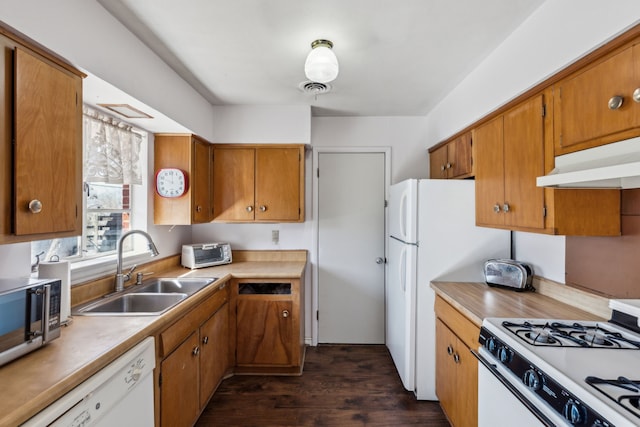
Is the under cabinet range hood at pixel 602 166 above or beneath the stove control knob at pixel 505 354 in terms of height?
above

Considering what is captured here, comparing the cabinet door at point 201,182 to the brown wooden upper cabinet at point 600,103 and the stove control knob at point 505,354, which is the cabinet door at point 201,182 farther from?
the brown wooden upper cabinet at point 600,103

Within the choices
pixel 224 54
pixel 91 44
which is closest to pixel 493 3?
pixel 224 54

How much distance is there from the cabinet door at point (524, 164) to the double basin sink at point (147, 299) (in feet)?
6.45

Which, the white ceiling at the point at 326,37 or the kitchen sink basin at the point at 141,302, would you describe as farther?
the kitchen sink basin at the point at 141,302

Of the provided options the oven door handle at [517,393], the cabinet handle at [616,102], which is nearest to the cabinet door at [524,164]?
the cabinet handle at [616,102]

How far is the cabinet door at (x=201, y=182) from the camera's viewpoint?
8.53 feet

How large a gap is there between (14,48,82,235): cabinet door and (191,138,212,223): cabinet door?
121cm

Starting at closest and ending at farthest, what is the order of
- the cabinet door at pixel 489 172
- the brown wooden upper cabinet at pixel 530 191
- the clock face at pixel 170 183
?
the brown wooden upper cabinet at pixel 530 191
the cabinet door at pixel 489 172
the clock face at pixel 170 183

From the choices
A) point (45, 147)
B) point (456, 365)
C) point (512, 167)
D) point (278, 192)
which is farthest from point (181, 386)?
point (512, 167)

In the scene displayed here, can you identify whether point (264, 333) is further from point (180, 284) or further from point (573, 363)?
point (573, 363)

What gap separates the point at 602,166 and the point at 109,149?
2615 mm

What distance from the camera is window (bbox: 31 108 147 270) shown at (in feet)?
6.13

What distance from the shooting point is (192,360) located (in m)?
1.88

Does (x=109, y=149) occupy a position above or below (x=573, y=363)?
above
